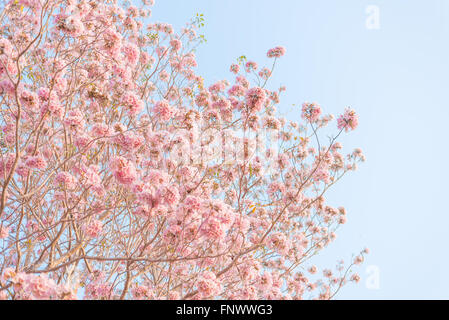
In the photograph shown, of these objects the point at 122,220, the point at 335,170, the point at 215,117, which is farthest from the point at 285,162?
the point at 122,220

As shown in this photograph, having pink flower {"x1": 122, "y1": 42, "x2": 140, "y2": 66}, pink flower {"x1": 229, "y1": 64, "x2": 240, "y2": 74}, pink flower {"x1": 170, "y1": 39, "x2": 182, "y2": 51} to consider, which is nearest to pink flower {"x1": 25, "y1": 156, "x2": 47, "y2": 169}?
pink flower {"x1": 122, "y1": 42, "x2": 140, "y2": 66}

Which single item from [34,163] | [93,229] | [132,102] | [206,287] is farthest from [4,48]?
[206,287]

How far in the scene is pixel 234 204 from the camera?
6203 millimetres

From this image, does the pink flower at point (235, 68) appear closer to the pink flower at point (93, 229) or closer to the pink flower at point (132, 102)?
the pink flower at point (132, 102)

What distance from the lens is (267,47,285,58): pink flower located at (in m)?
6.63

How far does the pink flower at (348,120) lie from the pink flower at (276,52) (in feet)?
7.10

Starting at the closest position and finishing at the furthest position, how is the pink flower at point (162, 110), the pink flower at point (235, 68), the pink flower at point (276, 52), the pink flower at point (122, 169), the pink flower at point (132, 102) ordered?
the pink flower at point (122, 169) → the pink flower at point (132, 102) → the pink flower at point (162, 110) → the pink flower at point (276, 52) → the pink flower at point (235, 68)

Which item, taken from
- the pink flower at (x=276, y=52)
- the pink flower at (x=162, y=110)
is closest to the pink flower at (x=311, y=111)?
the pink flower at (x=276, y=52)

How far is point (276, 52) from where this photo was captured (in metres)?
6.69

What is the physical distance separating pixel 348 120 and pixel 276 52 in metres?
2.37

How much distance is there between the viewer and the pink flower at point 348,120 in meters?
5.07

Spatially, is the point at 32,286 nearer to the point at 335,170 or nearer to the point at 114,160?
the point at 114,160

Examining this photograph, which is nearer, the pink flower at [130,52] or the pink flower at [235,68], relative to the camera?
the pink flower at [130,52]
